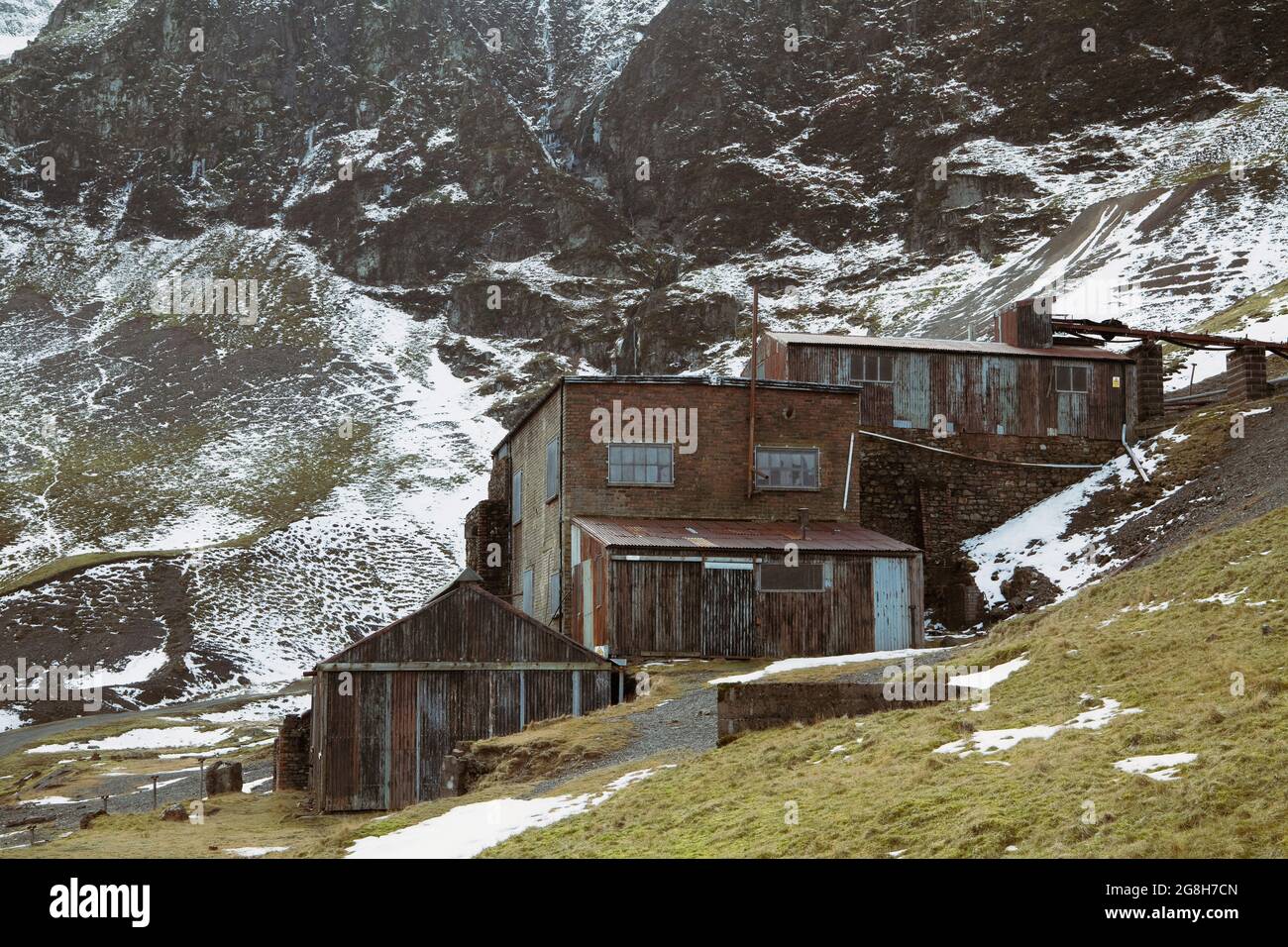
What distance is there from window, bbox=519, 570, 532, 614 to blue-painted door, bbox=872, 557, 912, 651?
11034 millimetres

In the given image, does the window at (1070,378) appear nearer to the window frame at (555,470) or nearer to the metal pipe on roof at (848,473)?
the metal pipe on roof at (848,473)

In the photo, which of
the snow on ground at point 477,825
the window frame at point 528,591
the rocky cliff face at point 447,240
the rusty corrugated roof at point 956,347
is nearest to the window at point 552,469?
the window frame at point 528,591

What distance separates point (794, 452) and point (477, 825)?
2204cm

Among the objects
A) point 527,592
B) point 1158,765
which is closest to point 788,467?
point 527,592

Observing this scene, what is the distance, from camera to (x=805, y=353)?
43000 mm

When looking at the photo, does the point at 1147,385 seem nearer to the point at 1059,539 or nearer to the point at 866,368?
the point at 1059,539

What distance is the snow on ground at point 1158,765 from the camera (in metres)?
13.0

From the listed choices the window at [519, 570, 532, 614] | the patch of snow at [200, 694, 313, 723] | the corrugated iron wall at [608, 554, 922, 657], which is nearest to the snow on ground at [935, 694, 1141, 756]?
the corrugated iron wall at [608, 554, 922, 657]

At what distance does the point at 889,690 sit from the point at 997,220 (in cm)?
12152

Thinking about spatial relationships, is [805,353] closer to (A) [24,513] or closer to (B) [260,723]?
(B) [260,723]

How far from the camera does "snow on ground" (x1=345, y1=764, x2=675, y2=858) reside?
16.8m

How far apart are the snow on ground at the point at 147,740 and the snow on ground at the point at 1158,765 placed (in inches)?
1629

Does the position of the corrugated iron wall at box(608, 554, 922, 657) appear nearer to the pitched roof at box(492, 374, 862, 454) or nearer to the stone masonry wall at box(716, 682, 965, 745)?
the pitched roof at box(492, 374, 862, 454)
